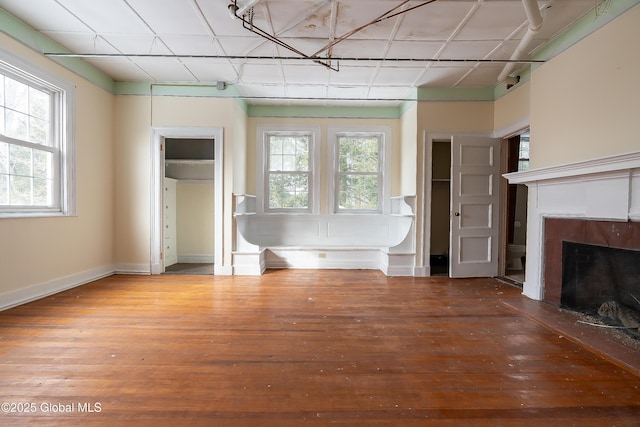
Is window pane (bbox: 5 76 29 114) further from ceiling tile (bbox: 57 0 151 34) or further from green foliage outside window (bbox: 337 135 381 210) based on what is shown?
green foliage outside window (bbox: 337 135 381 210)

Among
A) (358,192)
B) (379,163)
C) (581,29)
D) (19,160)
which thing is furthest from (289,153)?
(581,29)

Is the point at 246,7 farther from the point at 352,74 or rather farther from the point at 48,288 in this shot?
the point at 48,288

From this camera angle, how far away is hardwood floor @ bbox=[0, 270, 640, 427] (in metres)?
1.69

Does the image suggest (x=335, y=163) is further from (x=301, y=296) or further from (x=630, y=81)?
(x=630, y=81)

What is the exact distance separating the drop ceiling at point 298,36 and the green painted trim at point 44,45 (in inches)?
3.0

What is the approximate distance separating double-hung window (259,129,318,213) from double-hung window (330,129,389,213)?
48 centimetres

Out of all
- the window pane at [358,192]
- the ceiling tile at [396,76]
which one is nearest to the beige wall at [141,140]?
the window pane at [358,192]

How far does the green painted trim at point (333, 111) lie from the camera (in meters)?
5.98

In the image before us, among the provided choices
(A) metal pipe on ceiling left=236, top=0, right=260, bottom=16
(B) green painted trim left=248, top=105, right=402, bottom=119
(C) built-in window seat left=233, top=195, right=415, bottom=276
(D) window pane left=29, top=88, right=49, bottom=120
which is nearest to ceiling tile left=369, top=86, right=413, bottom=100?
(B) green painted trim left=248, top=105, right=402, bottom=119

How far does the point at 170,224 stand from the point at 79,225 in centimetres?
152

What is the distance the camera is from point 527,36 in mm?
3256

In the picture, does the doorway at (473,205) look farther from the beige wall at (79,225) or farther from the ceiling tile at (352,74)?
Answer: the beige wall at (79,225)

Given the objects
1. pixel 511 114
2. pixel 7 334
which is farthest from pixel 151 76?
pixel 511 114

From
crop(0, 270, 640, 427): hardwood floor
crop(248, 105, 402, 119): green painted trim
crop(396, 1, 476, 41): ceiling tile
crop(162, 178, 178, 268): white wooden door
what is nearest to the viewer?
crop(0, 270, 640, 427): hardwood floor
